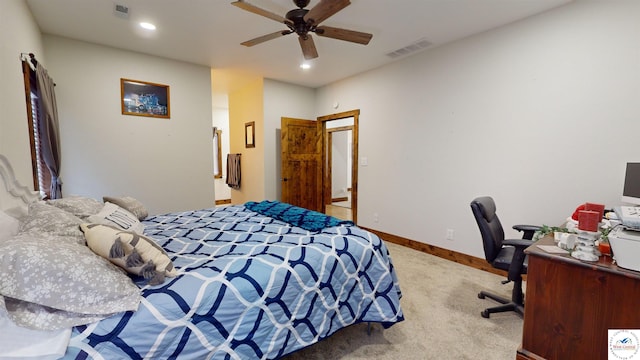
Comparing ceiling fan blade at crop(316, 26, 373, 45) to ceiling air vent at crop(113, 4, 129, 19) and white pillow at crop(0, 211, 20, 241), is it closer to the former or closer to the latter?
ceiling air vent at crop(113, 4, 129, 19)

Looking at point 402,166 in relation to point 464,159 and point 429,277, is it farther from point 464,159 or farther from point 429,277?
point 429,277

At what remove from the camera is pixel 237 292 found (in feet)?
4.29

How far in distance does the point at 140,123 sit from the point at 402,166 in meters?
3.64


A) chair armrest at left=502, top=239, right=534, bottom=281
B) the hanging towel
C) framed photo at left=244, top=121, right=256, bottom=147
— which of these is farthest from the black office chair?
the hanging towel

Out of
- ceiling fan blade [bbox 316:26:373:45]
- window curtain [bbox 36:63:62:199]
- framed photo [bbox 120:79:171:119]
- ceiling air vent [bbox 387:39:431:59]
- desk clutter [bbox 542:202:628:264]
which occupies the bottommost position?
desk clutter [bbox 542:202:628:264]

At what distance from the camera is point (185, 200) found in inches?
158

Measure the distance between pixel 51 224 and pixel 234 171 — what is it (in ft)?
13.6

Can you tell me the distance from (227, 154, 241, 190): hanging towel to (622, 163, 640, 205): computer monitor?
5.16m

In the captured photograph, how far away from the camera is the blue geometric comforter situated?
1118 mm

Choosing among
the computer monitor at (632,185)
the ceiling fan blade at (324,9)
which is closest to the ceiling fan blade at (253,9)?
the ceiling fan blade at (324,9)

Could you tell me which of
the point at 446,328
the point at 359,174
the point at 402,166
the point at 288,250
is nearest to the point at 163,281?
the point at 288,250

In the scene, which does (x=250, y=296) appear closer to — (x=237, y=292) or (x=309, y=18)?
(x=237, y=292)

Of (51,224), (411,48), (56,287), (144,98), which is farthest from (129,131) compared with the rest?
(411,48)

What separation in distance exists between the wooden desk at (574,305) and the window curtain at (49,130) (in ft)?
13.1
